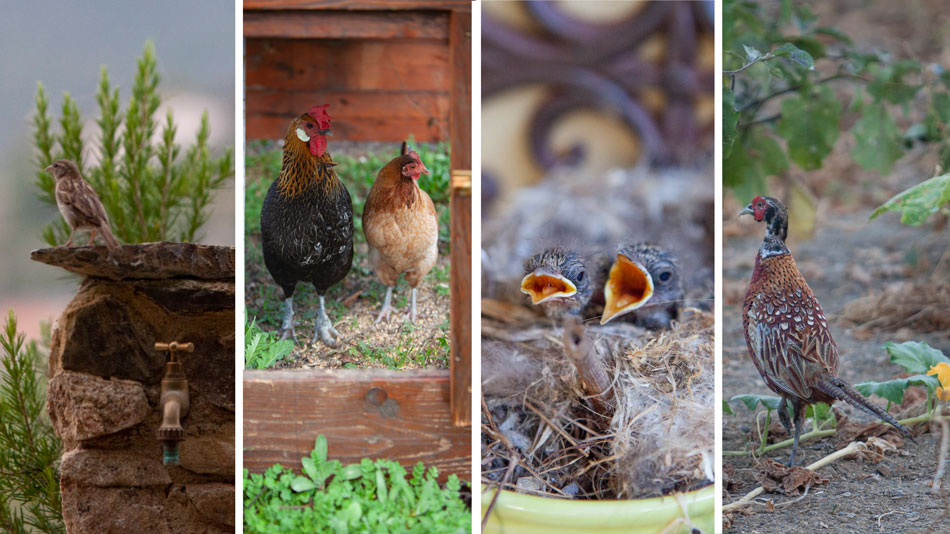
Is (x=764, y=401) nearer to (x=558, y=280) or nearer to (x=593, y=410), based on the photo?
(x=593, y=410)

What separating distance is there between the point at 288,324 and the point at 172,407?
1.26ft

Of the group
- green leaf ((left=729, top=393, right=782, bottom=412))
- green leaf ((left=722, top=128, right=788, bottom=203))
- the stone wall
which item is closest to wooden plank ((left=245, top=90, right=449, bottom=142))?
the stone wall

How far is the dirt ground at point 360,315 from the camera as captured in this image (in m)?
2.04

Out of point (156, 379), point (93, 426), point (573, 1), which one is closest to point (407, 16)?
point (573, 1)

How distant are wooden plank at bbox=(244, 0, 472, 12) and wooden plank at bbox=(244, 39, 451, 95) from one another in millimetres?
124

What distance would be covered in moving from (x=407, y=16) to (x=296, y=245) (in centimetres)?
74

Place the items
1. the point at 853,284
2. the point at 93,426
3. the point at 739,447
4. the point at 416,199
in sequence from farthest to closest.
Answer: the point at 853,284 → the point at 739,447 → the point at 416,199 → the point at 93,426

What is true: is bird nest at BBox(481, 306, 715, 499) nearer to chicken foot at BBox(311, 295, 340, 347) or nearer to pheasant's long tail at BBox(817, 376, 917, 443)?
pheasant's long tail at BBox(817, 376, 917, 443)

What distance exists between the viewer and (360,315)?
6.92 feet

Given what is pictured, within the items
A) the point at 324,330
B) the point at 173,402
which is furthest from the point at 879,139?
the point at 173,402

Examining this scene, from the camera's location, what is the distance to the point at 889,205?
81.7 inches

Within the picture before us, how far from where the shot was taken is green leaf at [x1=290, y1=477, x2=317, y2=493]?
6.45 feet

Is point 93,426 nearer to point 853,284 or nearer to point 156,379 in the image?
point 156,379

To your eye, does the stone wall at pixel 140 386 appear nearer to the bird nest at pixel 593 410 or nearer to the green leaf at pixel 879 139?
the bird nest at pixel 593 410
